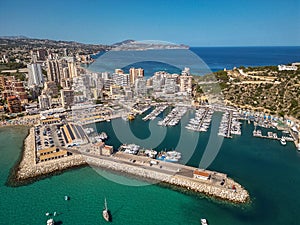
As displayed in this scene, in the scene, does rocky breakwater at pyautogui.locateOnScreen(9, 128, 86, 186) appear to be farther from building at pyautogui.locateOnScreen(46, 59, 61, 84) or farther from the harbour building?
building at pyautogui.locateOnScreen(46, 59, 61, 84)

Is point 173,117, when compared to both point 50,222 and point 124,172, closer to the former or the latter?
point 124,172

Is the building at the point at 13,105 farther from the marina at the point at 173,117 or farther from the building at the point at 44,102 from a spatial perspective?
the marina at the point at 173,117

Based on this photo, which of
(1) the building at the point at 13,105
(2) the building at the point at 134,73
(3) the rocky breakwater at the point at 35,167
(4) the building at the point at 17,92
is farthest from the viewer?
(2) the building at the point at 134,73

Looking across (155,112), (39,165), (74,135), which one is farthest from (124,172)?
(155,112)

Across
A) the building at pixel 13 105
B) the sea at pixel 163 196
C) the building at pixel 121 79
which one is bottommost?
the sea at pixel 163 196

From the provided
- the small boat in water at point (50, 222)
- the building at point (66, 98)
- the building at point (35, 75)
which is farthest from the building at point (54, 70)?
the small boat in water at point (50, 222)

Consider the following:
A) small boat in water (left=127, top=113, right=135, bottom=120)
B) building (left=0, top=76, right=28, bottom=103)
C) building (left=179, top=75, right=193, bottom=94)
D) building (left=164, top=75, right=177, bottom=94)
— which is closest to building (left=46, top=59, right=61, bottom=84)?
building (left=0, top=76, right=28, bottom=103)

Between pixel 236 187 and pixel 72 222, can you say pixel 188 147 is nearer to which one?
pixel 236 187
